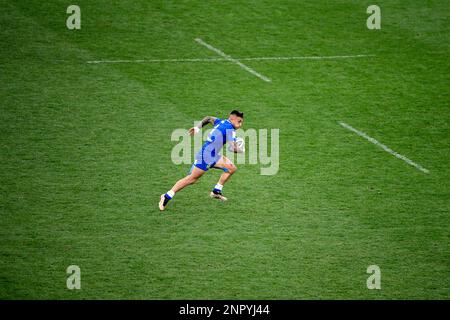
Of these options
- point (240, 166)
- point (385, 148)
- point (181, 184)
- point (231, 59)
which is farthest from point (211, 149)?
point (231, 59)

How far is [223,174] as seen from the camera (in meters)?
13.6

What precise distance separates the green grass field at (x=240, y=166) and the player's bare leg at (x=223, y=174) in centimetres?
33

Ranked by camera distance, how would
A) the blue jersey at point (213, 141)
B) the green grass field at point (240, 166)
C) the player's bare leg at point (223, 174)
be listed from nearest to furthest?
the green grass field at point (240, 166) < the blue jersey at point (213, 141) < the player's bare leg at point (223, 174)

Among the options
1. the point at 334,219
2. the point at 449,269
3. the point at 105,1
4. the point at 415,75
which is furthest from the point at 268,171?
the point at 105,1

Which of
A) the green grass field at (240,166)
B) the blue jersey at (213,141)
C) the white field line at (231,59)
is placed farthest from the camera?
the white field line at (231,59)

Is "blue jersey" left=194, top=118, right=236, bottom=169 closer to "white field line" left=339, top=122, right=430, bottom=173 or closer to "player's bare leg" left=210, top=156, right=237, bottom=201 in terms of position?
"player's bare leg" left=210, top=156, right=237, bottom=201

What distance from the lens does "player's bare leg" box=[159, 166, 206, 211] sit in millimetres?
13211

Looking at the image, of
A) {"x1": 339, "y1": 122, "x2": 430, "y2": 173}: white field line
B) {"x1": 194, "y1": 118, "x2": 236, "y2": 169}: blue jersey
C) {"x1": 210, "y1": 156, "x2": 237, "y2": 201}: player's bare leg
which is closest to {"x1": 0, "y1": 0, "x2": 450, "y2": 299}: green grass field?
{"x1": 339, "y1": 122, "x2": 430, "y2": 173}: white field line

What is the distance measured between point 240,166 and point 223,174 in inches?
67.0

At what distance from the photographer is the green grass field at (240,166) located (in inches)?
453

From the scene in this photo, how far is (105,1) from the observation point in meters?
21.4

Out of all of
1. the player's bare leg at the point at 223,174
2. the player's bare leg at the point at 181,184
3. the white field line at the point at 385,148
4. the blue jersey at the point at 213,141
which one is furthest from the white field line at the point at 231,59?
the player's bare leg at the point at 181,184

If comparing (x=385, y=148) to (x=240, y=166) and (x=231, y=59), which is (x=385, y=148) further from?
(x=231, y=59)

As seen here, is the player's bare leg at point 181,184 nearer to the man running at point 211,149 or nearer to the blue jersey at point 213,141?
the man running at point 211,149
